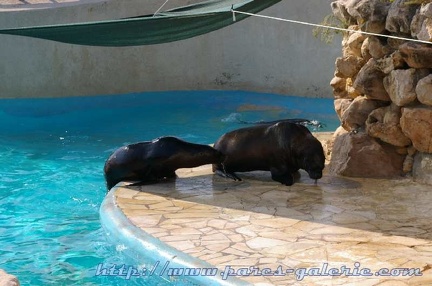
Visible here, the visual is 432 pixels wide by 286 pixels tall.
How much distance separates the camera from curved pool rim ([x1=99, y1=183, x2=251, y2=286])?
5.14 metres

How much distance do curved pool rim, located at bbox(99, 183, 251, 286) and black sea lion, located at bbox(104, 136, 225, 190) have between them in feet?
1.90

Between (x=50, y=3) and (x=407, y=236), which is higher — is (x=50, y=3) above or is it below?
above

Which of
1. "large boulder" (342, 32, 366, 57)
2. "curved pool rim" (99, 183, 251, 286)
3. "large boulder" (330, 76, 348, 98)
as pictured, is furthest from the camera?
"large boulder" (330, 76, 348, 98)

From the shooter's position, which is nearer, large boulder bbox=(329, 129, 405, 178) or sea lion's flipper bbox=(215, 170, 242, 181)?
large boulder bbox=(329, 129, 405, 178)

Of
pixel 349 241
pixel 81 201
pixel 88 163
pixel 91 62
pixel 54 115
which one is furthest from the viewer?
pixel 91 62

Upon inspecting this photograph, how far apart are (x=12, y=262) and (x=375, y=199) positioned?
121 inches

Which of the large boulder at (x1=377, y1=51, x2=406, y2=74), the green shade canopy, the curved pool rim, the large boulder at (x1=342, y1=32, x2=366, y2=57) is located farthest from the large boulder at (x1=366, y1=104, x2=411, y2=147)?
the curved pool rim

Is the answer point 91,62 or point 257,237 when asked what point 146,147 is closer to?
point 257,237

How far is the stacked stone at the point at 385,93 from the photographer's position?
680 centimetres

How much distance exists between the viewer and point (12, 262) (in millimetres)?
6547

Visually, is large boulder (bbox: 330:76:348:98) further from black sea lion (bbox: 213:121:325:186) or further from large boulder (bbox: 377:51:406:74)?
large boulder (bbox: 377:51:406:74)

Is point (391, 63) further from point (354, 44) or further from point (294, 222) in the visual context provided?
point (294, 222)

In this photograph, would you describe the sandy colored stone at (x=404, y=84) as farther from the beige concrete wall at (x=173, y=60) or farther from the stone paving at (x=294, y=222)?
the beige concrete wall at (x=173, y=60)

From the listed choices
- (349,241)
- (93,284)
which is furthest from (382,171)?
(93,284)
